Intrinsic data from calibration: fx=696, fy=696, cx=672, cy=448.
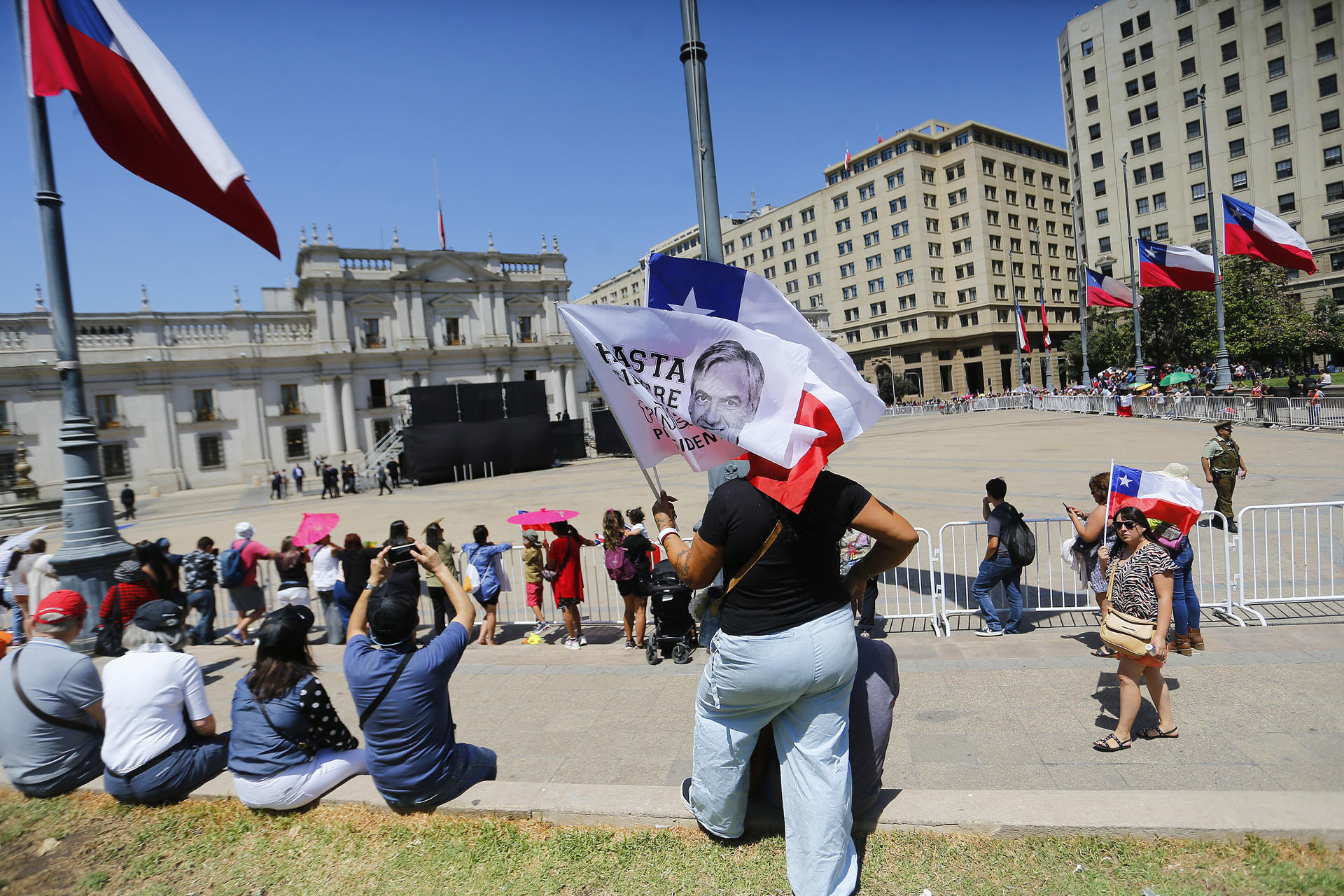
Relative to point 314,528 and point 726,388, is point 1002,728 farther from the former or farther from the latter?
point 314,528

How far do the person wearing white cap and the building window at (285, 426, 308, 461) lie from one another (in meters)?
40.4

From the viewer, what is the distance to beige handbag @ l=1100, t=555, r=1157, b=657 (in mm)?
3980

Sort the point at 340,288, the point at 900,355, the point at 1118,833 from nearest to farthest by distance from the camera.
Result: 1. the point at 1118,833
2. the point at 340,288
3. the point at 900,355

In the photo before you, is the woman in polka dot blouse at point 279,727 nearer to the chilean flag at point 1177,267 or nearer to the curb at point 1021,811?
the curb at point 1021,811

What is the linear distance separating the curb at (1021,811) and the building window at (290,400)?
155 ft

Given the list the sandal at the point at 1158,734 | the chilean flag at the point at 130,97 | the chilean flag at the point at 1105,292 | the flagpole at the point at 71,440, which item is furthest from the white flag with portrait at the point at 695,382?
the chilean flag at the point at 1105,292

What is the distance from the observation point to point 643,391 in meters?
3.14

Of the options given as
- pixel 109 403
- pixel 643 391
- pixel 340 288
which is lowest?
pixel 643 391

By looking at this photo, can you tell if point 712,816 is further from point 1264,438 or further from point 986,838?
point 1264,438

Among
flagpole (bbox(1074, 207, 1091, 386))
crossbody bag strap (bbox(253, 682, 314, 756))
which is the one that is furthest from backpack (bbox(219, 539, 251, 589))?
flagpole (bbox(1074, 207, 1091, 386))

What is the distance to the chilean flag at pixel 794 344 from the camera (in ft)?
8.78

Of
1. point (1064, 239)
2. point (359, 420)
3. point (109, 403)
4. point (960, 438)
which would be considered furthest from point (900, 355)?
point (109, 403)

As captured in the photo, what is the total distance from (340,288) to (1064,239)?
72.2m

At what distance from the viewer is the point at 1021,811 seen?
10.3 ft
